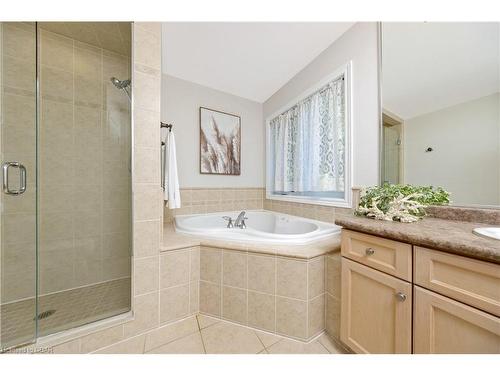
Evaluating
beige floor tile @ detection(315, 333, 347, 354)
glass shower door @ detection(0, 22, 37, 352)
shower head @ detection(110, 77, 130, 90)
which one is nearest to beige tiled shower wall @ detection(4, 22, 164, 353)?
shower head @ detection(110, 77, 130, 90)

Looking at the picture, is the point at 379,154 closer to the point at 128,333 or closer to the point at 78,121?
the point at 128,333

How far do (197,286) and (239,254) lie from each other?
435 millimetres

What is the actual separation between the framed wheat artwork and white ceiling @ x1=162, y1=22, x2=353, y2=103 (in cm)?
42

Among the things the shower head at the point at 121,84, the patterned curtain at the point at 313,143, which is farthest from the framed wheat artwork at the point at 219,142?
the shower head at the point at 121,84

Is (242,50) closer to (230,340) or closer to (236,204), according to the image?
(236,204)

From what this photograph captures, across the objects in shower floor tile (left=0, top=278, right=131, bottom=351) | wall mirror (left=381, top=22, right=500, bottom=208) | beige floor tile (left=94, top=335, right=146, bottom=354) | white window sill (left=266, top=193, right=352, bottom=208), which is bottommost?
beige floor tile (left=94, top=335, right=146, bottom=354)

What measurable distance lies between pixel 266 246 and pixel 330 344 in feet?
2.19

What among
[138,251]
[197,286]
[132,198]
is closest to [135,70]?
[132,198]

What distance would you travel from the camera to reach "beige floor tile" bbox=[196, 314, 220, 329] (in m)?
1.32

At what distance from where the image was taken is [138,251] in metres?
1.25

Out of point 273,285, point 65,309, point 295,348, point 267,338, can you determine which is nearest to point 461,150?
point 273,285

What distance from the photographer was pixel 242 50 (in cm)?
194

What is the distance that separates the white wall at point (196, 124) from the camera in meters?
2.41

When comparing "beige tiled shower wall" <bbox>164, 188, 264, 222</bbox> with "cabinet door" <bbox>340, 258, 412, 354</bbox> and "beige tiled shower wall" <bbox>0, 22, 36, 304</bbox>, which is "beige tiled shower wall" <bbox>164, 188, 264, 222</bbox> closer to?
"beige tiled shower wall" <bbox>0, 22, 36, 304</bbox>
